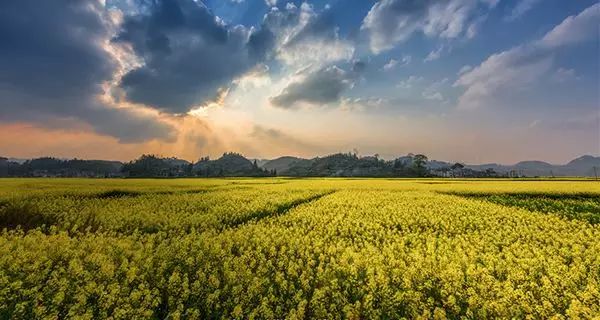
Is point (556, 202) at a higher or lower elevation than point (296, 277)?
higher

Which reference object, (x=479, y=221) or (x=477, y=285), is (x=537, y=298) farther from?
(x=479, y=221)

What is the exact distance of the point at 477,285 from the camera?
822cm

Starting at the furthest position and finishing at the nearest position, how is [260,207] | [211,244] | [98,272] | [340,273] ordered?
[260,207] < [211,244] < [340,273] < [98,272]

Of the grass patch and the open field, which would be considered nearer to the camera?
the open field

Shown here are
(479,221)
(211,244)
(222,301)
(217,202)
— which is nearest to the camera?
(222,301)

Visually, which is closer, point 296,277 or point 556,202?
point 296,277

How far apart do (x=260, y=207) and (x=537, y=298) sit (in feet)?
58.1

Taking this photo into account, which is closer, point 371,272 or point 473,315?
point 473,315

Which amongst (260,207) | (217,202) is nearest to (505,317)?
(260,207)

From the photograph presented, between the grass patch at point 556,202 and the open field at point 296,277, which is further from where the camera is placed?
the grass patch at point 556,202

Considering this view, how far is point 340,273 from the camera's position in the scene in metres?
9.37

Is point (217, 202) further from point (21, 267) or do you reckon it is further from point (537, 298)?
point (537, 298)

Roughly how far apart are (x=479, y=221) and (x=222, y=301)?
16068mm

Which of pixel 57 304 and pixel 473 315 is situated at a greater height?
pixel 57 304
